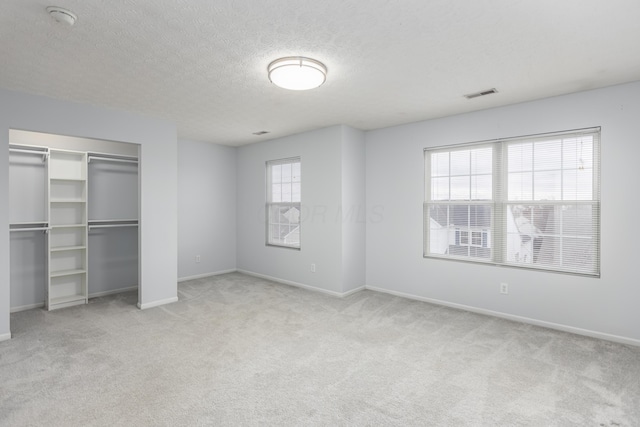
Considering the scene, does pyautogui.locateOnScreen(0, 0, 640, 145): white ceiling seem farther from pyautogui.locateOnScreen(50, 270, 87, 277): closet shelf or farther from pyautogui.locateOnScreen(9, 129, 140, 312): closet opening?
pyautogui.locateOnScreen(50, 270, 87, 277): closet shelf

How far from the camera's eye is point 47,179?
407cm

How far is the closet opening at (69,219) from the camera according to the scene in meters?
4.08

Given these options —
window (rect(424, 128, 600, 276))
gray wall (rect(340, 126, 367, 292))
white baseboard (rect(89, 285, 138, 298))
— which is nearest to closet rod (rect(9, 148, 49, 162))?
white baseboard (rect(89, 285, 138, 298))

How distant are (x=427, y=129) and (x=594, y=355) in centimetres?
300

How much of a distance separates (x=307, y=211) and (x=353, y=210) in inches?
29.5

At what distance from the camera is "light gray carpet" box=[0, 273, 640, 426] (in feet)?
6.91

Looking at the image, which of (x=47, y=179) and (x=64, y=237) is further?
(x=64, y=237)

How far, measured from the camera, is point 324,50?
2.50 meters

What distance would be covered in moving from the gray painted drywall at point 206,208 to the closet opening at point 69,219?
792 mm

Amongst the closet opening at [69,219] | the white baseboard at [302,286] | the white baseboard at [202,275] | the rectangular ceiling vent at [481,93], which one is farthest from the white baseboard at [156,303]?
the rectangular ceiling vent at [481,93]

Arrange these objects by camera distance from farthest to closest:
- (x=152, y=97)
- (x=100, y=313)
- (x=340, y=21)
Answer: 1. (x=100, y=313)
2. (x=152, y=97)
3. (x=340, y=21)

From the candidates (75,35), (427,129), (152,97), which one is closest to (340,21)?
(75,35)

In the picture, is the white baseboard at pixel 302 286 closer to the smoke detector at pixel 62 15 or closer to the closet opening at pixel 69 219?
the closet opening at pixel 69 219

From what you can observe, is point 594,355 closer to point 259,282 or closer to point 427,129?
point 427,129
